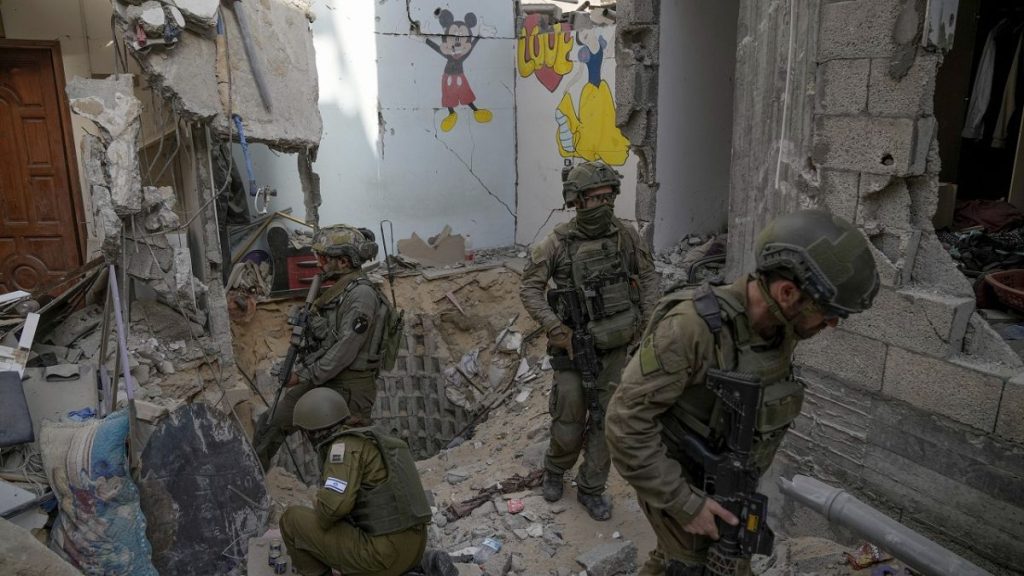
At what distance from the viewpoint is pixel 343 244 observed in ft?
14.7

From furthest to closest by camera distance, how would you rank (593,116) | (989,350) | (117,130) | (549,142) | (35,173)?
(549,142) < (593,116) < (35,173) < (117,130) < (989,350)

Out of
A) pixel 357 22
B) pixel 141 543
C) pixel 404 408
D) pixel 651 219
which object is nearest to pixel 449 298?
pixel 404 408

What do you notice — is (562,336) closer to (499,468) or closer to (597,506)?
(597,506)

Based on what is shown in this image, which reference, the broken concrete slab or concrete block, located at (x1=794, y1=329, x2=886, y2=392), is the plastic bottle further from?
the broken concrete slab

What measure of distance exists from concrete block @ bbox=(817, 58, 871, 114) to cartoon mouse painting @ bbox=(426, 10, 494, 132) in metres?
6.02

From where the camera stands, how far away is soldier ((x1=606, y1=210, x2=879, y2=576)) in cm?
197

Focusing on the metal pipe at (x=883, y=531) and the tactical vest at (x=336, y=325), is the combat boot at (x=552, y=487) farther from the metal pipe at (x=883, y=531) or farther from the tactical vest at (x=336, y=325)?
the metal pipe at (x=883, y=531)

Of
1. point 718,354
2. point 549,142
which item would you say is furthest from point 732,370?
point 549,142

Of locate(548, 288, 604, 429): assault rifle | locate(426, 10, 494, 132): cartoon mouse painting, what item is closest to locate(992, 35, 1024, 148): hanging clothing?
locate(548, 288, 604, 429): assault rifle

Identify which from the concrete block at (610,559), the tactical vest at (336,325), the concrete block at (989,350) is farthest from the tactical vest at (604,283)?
the concrete block at (989,350)

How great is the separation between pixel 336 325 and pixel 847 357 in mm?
3120

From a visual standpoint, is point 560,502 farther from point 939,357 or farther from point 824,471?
point 939,357

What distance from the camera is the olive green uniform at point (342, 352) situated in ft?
14.4

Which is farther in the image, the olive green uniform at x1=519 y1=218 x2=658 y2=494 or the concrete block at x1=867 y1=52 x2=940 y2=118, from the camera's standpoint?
the olive green uniform at x1=519 y1=218 x2=658 y2=494
